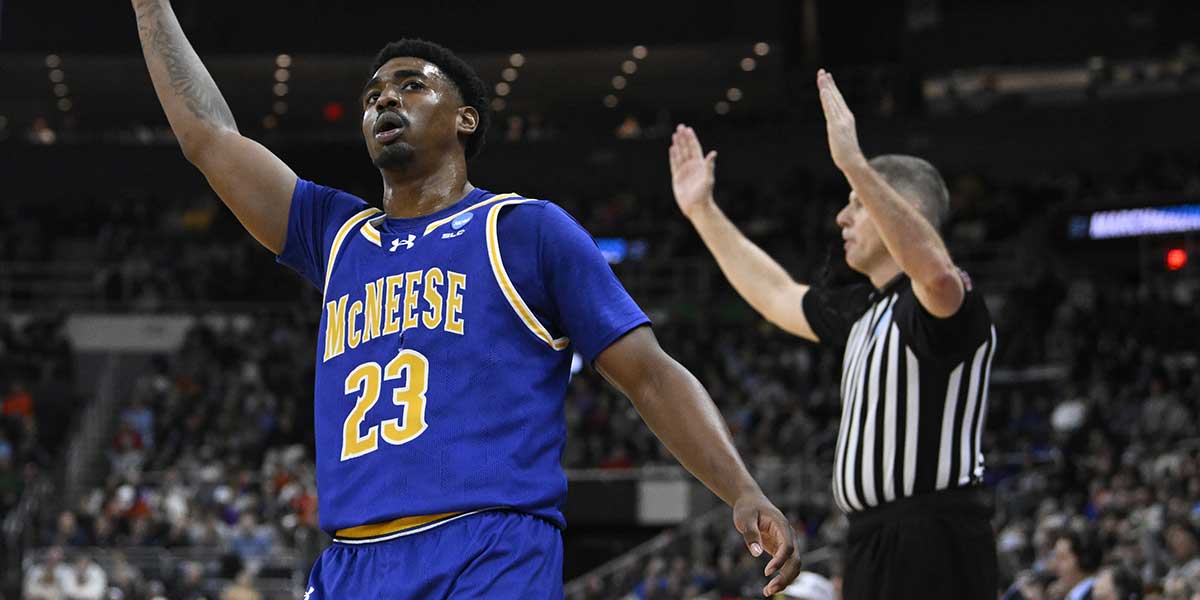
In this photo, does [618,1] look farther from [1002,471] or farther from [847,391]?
[847,391]

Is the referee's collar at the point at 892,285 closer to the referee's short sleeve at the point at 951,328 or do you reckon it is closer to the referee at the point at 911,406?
the referee at the point at 911,406

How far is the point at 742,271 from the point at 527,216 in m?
2.37

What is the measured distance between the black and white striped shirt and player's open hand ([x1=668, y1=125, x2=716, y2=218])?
3.66 feet

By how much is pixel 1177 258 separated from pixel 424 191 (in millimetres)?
21553

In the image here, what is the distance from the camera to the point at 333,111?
29031 millimetres

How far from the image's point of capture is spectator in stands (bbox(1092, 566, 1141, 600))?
804 cm

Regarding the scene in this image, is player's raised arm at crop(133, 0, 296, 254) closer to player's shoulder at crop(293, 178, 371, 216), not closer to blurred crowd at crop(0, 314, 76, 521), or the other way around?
player's shoulder at crop(293, 178, 371, 216)

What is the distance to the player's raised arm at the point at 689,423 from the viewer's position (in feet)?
9.81

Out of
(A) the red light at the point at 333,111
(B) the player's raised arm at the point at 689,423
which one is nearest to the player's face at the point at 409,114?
(B) the player's raised arm at the point at 689,423

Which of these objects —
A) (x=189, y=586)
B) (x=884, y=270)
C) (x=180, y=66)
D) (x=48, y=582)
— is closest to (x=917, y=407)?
(x=884, y=270)

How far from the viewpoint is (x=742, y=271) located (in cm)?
564

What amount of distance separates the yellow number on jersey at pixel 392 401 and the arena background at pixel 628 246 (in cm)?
1122

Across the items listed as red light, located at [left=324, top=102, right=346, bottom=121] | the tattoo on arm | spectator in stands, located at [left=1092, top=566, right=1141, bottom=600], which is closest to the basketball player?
the tattoo on arm

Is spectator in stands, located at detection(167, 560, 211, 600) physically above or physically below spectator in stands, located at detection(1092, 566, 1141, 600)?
below
